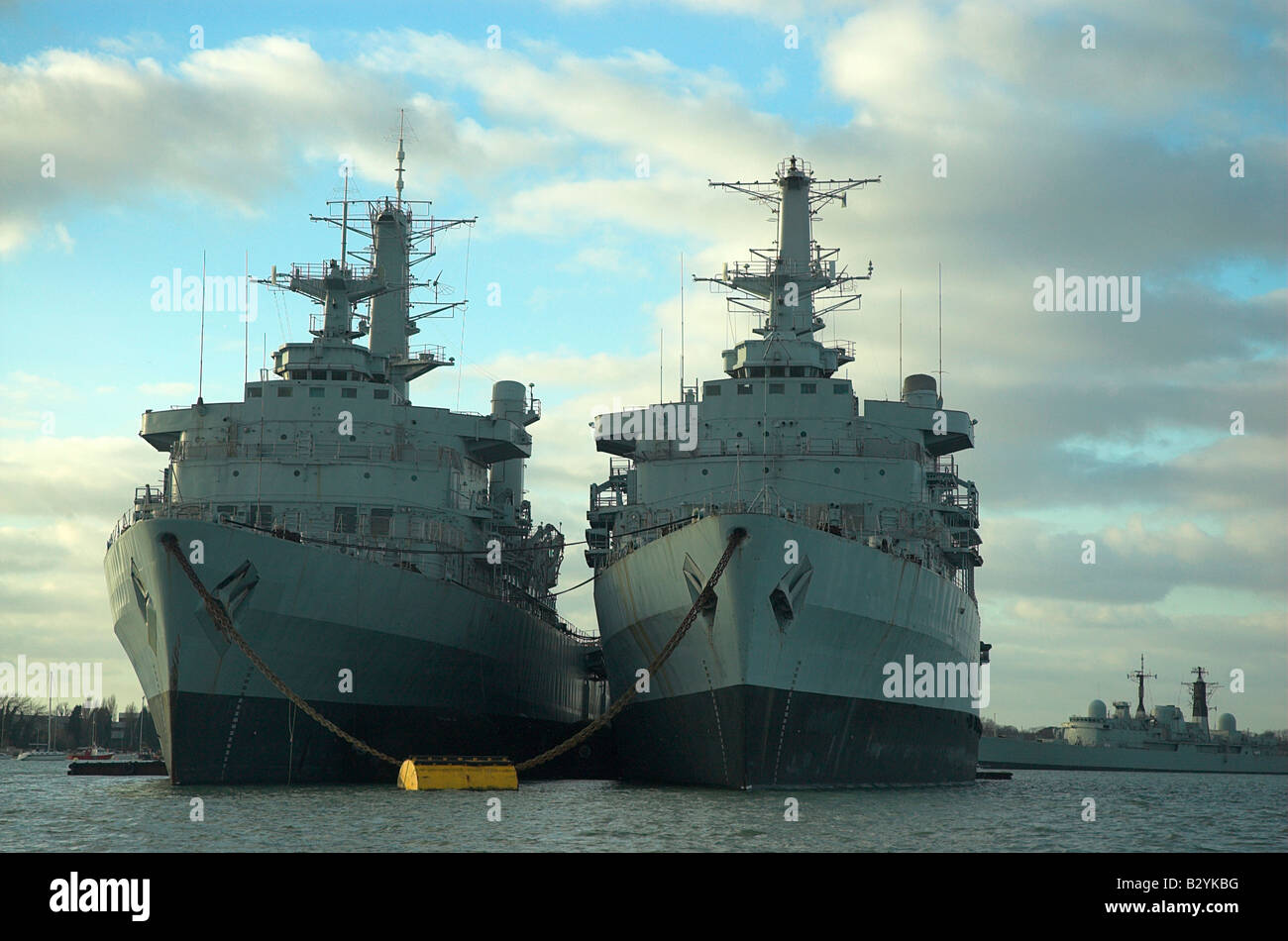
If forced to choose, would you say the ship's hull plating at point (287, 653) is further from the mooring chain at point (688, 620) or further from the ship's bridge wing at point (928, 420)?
the ship's bridge wing at point (928, 420)

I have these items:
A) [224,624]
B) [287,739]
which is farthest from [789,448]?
[224,624]

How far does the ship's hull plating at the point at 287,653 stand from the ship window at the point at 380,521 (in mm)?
2945

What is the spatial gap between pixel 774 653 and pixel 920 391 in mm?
14457

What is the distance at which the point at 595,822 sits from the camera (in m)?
23.4

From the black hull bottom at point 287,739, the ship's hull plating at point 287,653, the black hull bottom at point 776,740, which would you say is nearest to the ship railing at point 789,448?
the ship's hull plating at point 287,653

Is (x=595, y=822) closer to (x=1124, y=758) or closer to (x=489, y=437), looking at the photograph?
(x=489, y=437)

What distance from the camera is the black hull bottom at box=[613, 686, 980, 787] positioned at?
91.1ft

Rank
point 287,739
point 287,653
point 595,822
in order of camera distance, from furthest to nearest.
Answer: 1. point 287,739
2. point 287,653
3. point 595,822

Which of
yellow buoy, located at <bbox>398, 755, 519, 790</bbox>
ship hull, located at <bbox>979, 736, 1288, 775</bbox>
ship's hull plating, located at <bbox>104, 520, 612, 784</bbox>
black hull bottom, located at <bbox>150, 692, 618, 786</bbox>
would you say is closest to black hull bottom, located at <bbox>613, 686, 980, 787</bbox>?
yellow buoy, located at <bbox>398, 755, 519, 790</bbox>

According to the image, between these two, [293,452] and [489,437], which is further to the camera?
[489,437]

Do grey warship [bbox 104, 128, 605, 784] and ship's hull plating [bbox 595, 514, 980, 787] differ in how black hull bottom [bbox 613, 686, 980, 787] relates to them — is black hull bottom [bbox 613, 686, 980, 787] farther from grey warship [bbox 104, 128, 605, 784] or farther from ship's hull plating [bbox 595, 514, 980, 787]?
grey warship [bbox 104, 128, 605, 784]

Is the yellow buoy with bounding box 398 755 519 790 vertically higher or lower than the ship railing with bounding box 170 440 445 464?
lower

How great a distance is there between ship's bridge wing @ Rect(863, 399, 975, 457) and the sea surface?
9752mm
